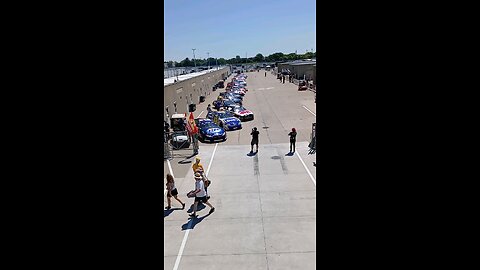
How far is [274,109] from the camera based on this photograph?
35625 mm

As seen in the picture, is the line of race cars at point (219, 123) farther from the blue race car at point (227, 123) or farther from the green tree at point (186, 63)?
the green tree at point (186, 63)

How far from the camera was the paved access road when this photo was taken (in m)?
7.81

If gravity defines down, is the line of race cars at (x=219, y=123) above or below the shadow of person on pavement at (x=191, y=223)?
above

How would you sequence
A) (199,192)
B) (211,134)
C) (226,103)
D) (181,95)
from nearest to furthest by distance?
1. (199,192)
2. (211,134)
3. (181,95)
4. (226,103)

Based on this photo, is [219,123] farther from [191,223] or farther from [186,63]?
[186,63]

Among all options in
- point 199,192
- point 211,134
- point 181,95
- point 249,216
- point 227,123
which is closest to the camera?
point 249,216

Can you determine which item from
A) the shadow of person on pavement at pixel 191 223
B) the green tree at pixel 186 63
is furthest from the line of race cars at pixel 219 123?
the green tree at pixel 186 63

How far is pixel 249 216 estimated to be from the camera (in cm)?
998

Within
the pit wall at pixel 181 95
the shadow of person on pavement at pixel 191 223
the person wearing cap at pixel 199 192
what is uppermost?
the pit wall at pixel 181 95

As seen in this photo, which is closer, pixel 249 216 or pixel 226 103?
pixel 249 216

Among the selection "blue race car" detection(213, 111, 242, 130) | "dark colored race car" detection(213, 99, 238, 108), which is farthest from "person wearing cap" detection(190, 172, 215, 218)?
"dark colored race car" detection(213, 99, 238, 108)

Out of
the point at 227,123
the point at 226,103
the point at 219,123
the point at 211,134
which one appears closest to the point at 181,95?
the point at 226,103

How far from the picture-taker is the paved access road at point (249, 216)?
7.81 meters
